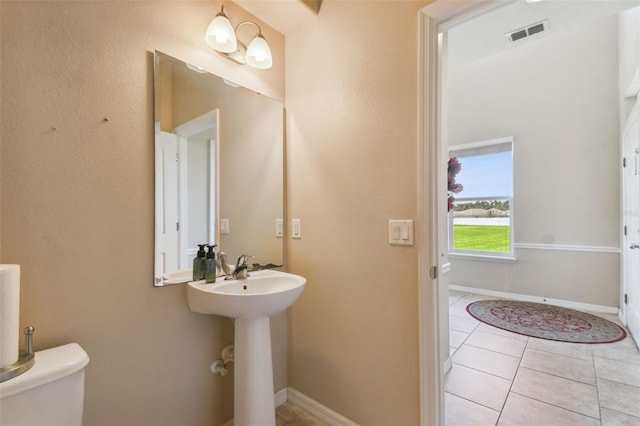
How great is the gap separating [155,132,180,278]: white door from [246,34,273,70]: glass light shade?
625mm

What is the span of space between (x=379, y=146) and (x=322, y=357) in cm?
122

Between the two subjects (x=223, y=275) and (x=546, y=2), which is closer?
(x=223, y=275)

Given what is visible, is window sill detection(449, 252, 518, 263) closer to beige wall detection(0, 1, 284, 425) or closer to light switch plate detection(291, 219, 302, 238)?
light switch plate detection(291, 219, 302, 238)

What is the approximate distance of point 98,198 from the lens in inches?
43.4

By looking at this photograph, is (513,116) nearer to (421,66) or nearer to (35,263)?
(421,66)

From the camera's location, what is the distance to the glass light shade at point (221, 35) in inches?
54.6

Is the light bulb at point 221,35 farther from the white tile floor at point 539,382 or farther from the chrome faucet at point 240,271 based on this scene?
the white tile floor at point 539,382

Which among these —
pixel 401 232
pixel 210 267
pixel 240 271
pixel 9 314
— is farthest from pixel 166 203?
pixel 401 232

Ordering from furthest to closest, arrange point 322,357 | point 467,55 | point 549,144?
point 549,144, point 467,55, point 322,357

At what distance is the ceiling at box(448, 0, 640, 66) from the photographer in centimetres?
196

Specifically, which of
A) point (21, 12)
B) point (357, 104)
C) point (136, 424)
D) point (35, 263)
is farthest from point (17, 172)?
point (357, 104)

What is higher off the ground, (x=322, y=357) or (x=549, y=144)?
(x=549, y=144)

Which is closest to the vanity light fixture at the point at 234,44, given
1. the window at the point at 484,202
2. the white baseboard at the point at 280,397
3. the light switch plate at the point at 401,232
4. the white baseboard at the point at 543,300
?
the light switch plate at the point at 401,232

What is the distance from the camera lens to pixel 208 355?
1437 millimetres
